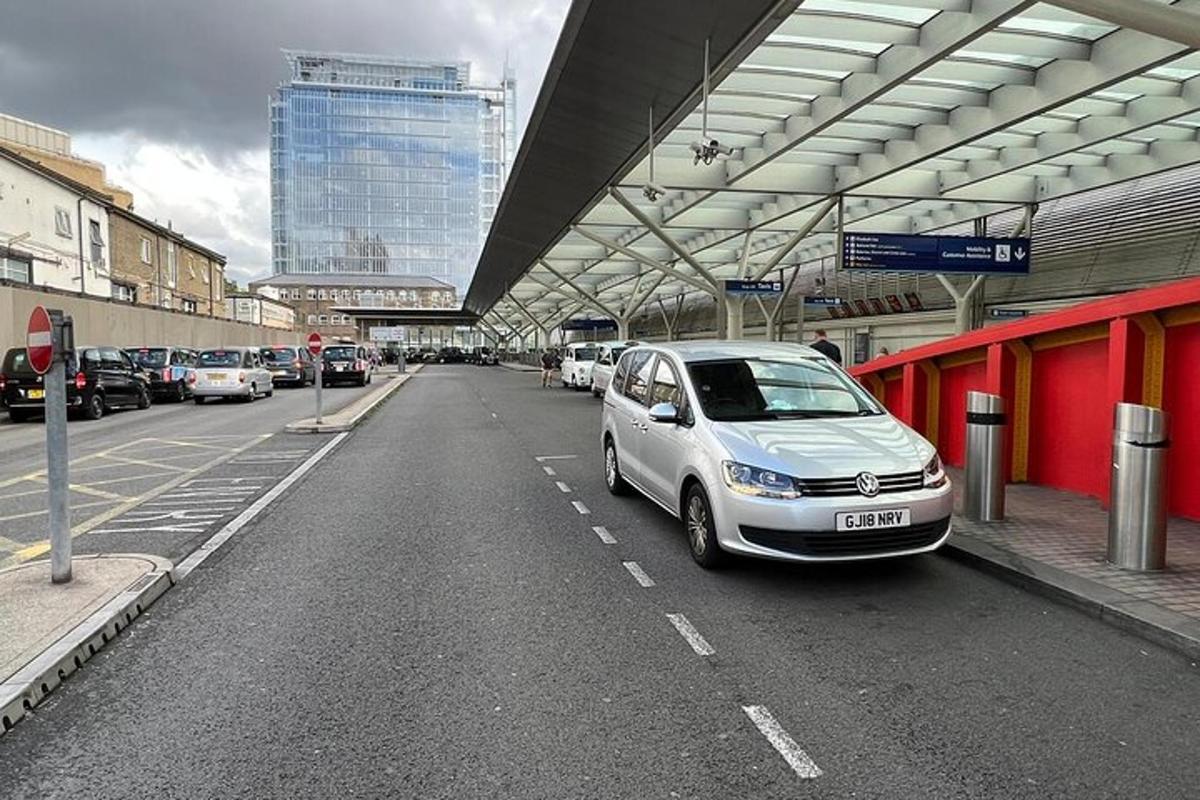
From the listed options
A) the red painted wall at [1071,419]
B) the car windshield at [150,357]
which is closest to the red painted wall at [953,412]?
the red painted wall at [1071,419]

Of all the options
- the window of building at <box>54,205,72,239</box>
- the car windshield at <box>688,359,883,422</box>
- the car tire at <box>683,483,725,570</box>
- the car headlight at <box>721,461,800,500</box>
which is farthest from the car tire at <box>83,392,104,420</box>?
the car headlight at <box>721,461,800,500</box>

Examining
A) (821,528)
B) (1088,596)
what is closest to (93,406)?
(821,528)

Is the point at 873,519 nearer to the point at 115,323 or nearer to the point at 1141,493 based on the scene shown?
the point at 1141,493

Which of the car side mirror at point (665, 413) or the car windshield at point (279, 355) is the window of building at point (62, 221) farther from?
the car side mirror at point (665, 413)

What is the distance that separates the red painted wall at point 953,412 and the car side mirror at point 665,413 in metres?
5.07

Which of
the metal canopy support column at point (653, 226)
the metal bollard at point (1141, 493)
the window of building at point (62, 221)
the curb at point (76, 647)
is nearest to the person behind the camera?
the curb at point (76, 647)

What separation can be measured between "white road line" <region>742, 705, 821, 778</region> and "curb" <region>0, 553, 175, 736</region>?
10.6ft

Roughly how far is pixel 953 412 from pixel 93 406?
62.0 ft

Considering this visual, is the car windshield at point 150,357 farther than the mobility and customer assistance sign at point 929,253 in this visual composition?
Yes

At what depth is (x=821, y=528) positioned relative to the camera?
5.32m

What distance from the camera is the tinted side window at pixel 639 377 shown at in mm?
8141

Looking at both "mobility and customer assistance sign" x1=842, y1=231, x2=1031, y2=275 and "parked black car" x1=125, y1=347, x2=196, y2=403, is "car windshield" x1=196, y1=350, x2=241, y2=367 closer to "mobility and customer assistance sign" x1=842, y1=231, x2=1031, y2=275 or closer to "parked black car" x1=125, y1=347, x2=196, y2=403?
"parked black car" x1=125, y1=347, x2=196, y2=403

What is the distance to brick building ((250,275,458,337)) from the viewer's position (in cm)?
10888

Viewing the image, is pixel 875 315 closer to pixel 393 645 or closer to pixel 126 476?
pixel 126 476
